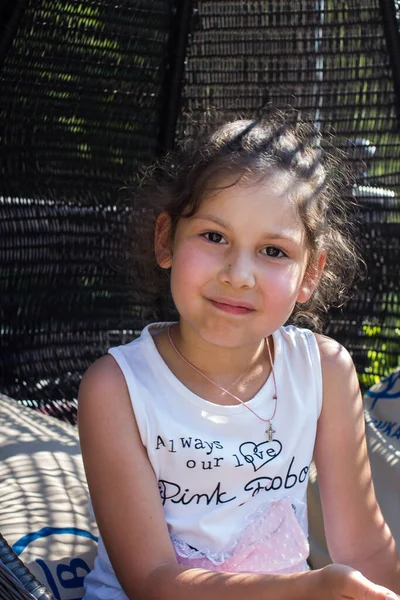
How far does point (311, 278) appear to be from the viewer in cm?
139

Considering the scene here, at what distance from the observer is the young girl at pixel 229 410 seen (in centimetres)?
117

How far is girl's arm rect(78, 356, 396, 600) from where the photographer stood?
3.44 feet

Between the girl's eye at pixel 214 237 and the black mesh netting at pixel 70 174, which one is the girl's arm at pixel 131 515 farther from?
the black mesh netting at pixel 70 174

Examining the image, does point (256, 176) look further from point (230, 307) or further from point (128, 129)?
point (128, 129)

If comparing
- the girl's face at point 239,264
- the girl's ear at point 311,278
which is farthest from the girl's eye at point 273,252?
the girl's ear at point 311,278

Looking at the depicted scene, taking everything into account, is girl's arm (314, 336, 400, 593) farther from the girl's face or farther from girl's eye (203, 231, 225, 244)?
girl's eye (203, 231, 225, 244)

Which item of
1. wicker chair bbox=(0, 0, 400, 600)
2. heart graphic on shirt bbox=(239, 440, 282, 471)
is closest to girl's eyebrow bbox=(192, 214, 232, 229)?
heart graphic on shirt bbox=(239, 440, 282, 471)

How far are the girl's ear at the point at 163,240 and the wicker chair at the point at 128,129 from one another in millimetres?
458

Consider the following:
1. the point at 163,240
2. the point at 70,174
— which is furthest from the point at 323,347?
the point at 70,174

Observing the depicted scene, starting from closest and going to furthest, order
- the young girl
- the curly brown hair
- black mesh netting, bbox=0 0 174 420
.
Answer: the young girl
the curly brown hair
black mesh netting, bbox=0 0 174 420

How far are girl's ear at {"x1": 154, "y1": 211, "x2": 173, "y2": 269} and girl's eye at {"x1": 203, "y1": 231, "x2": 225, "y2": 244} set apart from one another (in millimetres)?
136

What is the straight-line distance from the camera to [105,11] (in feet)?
6.08

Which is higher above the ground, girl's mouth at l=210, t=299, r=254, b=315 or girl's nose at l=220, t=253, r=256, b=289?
girl's nose at l=220, t=253, r=256, b=289

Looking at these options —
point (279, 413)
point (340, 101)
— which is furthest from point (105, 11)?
point (279, 413)
